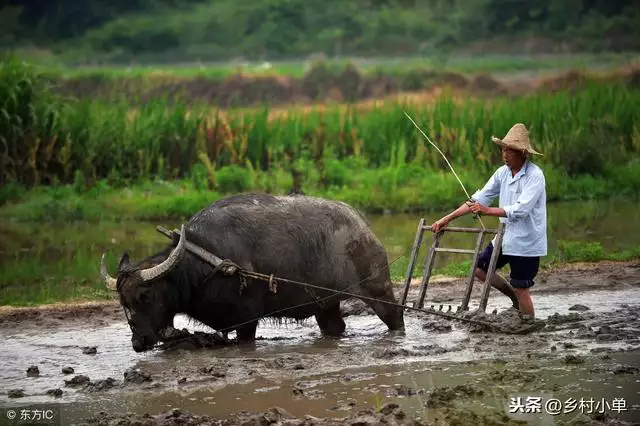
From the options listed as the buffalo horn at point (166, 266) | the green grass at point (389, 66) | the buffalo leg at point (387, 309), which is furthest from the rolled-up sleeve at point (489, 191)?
the green grass at point (389, 66)

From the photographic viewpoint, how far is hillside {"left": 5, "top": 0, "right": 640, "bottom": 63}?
32.0 m

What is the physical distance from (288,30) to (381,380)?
25896mm

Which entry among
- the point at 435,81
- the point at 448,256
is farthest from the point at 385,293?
the point at 435,81

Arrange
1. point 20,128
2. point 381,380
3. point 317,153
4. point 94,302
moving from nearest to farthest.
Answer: point 381,380 < point 94,302 < point 20,128 < point 317,153

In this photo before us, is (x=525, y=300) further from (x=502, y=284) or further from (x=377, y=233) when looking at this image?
(x=377, y=233)

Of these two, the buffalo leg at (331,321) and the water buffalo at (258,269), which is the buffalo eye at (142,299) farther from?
the buffalo leg at (331,321)

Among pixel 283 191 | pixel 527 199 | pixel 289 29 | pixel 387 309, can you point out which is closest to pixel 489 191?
pixel 527 199

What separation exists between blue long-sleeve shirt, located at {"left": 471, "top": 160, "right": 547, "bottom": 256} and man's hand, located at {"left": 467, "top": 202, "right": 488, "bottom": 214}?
0.66 ft

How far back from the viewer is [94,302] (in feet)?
33.6

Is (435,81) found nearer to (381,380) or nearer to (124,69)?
(124,69)

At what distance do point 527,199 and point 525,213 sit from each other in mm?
105

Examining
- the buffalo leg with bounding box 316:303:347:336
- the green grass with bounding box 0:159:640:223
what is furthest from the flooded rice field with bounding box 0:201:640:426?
the green grass with bounding box 0:159:640:223

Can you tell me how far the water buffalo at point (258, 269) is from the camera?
809cm

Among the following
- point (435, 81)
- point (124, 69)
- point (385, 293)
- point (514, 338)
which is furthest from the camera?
point (124, 69)
